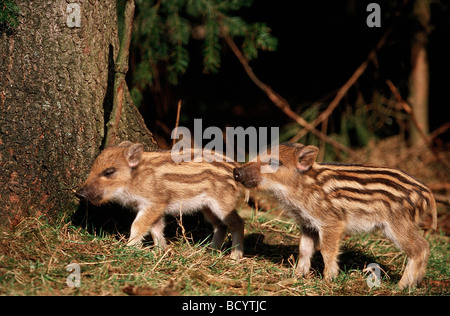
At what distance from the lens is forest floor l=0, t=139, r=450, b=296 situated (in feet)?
11.9

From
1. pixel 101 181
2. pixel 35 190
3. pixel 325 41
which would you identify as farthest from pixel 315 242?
pixel 325 41

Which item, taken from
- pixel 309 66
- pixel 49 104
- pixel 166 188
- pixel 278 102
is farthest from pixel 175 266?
pixel 309 66

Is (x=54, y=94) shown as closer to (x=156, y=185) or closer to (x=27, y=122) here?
(x=27, y=122)

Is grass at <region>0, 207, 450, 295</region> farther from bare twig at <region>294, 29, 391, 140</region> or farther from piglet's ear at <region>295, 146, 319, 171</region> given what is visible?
bare twig at <region>294, 29, 391, 140</region>

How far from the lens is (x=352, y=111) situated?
31.9 ft

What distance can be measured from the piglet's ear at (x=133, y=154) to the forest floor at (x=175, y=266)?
68cm

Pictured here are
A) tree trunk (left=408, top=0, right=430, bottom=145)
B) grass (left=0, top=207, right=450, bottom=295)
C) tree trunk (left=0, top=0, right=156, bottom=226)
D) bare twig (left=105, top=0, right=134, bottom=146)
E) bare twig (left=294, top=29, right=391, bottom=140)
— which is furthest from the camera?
tree trunk (left=408, top=0, right=430, bottom=145)

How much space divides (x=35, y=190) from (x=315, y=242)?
2.62 metres

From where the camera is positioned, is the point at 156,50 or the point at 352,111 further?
the point at 352,111

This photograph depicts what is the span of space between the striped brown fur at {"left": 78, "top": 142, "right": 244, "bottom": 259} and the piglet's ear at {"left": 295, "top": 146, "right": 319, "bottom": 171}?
66 centimetres

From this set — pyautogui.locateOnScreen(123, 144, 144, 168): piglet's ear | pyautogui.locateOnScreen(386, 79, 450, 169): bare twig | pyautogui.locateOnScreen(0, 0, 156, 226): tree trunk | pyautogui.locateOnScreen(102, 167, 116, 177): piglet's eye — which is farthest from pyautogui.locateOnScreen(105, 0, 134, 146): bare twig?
pyautogui.locateOnScreen(386, 79, 450, 169): bare twig

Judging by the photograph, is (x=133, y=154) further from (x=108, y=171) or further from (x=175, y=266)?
(x=175, y=266)

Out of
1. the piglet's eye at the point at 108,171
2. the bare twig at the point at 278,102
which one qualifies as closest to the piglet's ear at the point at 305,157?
the piglet's eye at the point at 108,171

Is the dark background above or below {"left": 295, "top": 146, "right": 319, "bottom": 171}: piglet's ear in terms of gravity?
above
